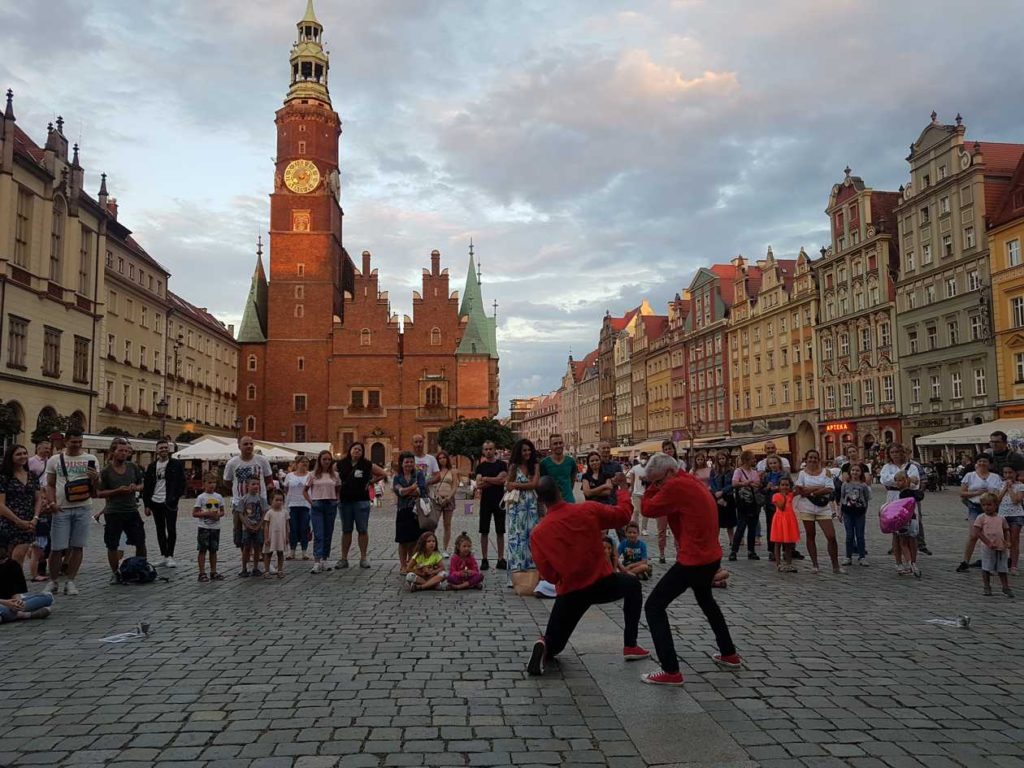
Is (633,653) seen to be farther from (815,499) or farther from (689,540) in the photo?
(815,499)

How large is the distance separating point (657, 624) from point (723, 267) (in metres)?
69.4

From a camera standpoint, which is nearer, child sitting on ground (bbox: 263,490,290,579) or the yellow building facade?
child sitting on ground (bbox: 263,490,290,579)

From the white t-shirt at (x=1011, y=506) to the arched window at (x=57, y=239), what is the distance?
37200 mm

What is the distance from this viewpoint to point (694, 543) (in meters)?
6.07

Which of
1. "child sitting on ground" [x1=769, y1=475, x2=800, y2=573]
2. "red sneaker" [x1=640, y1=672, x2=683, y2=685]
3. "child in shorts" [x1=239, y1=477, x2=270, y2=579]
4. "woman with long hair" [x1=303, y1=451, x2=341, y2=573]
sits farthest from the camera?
"woman with long hair" [x1=303, y1=451, x2=341, y2=573]

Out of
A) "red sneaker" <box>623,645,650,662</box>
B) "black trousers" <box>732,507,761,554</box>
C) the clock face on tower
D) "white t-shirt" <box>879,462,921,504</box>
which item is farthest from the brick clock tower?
"red sneaker" <box>623,645,650,662</box>

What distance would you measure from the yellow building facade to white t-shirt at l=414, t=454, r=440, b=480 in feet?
114

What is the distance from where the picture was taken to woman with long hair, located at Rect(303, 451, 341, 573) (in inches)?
484

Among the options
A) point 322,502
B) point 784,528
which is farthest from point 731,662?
point 322,502

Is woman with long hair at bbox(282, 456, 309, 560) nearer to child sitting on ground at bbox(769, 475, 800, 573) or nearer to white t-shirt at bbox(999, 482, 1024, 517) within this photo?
child sitting on ground at bbox(769, 475, 800, 573)

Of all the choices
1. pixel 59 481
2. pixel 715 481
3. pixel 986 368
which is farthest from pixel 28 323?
pixel 986 368

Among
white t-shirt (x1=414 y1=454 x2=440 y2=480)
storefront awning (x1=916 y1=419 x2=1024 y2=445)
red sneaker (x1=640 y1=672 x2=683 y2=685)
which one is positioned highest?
storefront awning (x1=916 y1=419 x2=1024 y2=445)

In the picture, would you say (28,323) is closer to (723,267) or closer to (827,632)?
(827,632)

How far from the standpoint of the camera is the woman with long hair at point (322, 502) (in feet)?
40.3
